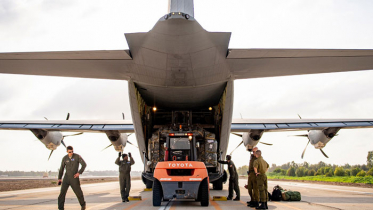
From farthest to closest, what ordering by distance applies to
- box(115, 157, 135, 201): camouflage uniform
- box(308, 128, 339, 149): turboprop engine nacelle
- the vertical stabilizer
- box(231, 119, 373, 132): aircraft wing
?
box(308, 128, 339, 149): turboprop engine nacelle, box(231, 119, 373, 132): aircraft wing, box(115, 157, 135, 201): camouflage uniform, the vertical stabilizer

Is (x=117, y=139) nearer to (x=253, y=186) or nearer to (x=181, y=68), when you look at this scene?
(x=181, y=68)

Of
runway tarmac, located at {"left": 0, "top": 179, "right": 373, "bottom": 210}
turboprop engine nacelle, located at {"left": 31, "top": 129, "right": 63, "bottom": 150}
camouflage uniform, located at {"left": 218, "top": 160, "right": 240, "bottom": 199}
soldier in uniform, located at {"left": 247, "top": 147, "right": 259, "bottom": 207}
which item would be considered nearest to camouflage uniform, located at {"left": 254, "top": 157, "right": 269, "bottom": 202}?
soldier in uniform, located at {"left": 247, "top": 147, "right": 259, "bottom": 207}

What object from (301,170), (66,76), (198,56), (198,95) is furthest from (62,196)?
(301,170)

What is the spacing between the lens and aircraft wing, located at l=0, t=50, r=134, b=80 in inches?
262

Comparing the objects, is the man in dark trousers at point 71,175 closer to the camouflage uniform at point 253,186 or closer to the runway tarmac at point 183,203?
the runway tarmac at point 183,203

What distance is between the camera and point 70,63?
24.2ft

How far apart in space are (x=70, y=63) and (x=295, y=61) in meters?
5.88

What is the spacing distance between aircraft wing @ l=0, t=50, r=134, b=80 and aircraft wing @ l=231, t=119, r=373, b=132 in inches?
335

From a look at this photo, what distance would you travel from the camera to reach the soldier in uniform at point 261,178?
6.91 m

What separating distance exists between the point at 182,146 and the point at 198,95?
7.09 feet

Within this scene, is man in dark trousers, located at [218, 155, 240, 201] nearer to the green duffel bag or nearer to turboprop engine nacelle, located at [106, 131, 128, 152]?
the green duffel bag

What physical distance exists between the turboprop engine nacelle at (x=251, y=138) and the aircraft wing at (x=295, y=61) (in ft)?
26.3

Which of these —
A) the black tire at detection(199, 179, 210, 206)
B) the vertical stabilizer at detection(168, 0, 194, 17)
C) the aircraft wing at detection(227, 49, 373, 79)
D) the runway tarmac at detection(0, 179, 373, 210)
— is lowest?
the runway tarmac at detection(0, 179, 373, 210)

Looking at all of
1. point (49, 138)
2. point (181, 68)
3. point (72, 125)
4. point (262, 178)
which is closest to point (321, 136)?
point (262, 178)
